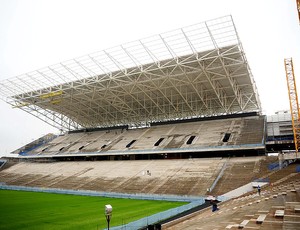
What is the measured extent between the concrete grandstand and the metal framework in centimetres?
18

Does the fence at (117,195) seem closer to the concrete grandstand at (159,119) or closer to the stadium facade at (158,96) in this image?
the concrete grandstand at (159,119)

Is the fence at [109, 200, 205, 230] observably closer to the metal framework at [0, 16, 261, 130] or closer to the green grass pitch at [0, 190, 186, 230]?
the green grass pitch at [0, 190, 186, 230]

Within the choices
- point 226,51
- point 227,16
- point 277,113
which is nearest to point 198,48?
point 226,51

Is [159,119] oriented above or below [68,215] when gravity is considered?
above

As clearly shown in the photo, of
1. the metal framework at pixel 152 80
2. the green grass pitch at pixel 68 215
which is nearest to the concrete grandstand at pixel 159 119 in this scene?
the metal framework at pixel 152 80

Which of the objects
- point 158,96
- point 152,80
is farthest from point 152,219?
point 158,96

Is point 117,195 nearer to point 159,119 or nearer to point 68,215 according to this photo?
point 68,215

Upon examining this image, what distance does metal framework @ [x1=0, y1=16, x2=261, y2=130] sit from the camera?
33.1 meters

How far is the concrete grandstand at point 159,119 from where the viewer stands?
31.8 m

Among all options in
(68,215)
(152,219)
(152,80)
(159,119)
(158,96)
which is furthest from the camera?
(159,119)

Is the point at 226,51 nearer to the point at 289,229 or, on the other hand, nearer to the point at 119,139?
the point at 289,229

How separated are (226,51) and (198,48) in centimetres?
369

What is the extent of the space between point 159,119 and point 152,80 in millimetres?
19408

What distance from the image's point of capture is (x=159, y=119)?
2325 inches
